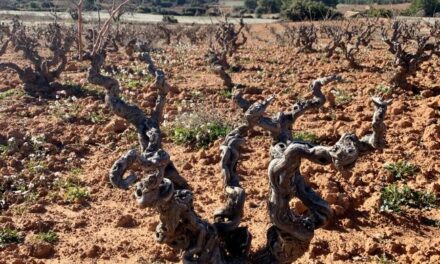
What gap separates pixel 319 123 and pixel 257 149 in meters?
1.57

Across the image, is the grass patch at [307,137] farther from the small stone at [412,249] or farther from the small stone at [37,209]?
the small stone at [37,209]

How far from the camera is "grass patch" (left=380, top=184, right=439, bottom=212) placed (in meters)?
6.66

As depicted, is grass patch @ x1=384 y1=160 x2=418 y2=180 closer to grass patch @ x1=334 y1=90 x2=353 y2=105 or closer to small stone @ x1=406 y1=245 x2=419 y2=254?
small stone @ x1=406 y1=245 x2=419 y2=254

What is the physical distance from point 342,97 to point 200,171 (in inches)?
175

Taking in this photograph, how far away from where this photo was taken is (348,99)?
1121 cm

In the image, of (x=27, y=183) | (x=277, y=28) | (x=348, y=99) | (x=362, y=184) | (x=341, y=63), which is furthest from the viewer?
(x=277, y=28)

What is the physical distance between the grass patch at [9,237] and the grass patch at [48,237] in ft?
0.67

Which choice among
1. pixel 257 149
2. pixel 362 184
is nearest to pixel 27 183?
pixel 257 149

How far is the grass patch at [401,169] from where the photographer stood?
7457mm

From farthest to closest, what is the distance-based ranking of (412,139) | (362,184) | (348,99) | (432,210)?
(348,99), (412,139), (362,184), (432,210)

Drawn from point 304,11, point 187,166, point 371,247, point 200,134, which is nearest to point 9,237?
point 187,166

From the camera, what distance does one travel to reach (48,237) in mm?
6402

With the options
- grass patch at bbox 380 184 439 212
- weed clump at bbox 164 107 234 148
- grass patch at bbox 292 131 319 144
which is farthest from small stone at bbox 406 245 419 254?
weed clump at bbox 164 107 234 148

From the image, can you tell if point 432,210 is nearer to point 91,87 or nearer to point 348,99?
point 348,99
